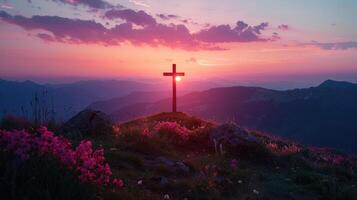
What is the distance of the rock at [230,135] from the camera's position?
1435cm

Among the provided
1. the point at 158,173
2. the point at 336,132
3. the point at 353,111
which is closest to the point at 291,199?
the point at 158,173

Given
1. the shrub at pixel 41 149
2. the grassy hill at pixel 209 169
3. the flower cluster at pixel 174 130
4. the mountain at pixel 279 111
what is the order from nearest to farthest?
the shrub at pixel 41 149, the grassy hill at pixel 209 169, the flower cluster at pixel 174 130, the mountain at pixel 279 111

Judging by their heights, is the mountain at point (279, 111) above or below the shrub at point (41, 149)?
below

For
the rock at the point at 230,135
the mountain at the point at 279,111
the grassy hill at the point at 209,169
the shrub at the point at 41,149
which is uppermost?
the shrub at the point at 41,149

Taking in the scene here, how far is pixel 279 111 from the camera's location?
178 meters

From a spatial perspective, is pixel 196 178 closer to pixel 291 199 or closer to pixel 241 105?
Answer: pixel 291 199

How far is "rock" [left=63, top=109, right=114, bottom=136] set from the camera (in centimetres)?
1616

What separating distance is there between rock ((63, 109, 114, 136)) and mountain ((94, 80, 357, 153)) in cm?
13494

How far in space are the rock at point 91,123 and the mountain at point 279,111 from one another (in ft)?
443

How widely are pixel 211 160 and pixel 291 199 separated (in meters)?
3.18

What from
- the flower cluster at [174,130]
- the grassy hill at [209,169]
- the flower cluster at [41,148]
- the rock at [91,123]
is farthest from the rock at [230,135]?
the flower cluster at [41,148]

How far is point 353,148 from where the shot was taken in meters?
143

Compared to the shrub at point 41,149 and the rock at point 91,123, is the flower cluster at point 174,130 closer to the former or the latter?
the rock at point 91,123

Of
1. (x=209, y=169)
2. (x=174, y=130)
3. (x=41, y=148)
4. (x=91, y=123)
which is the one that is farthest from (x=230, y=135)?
(x=41, y=148)
